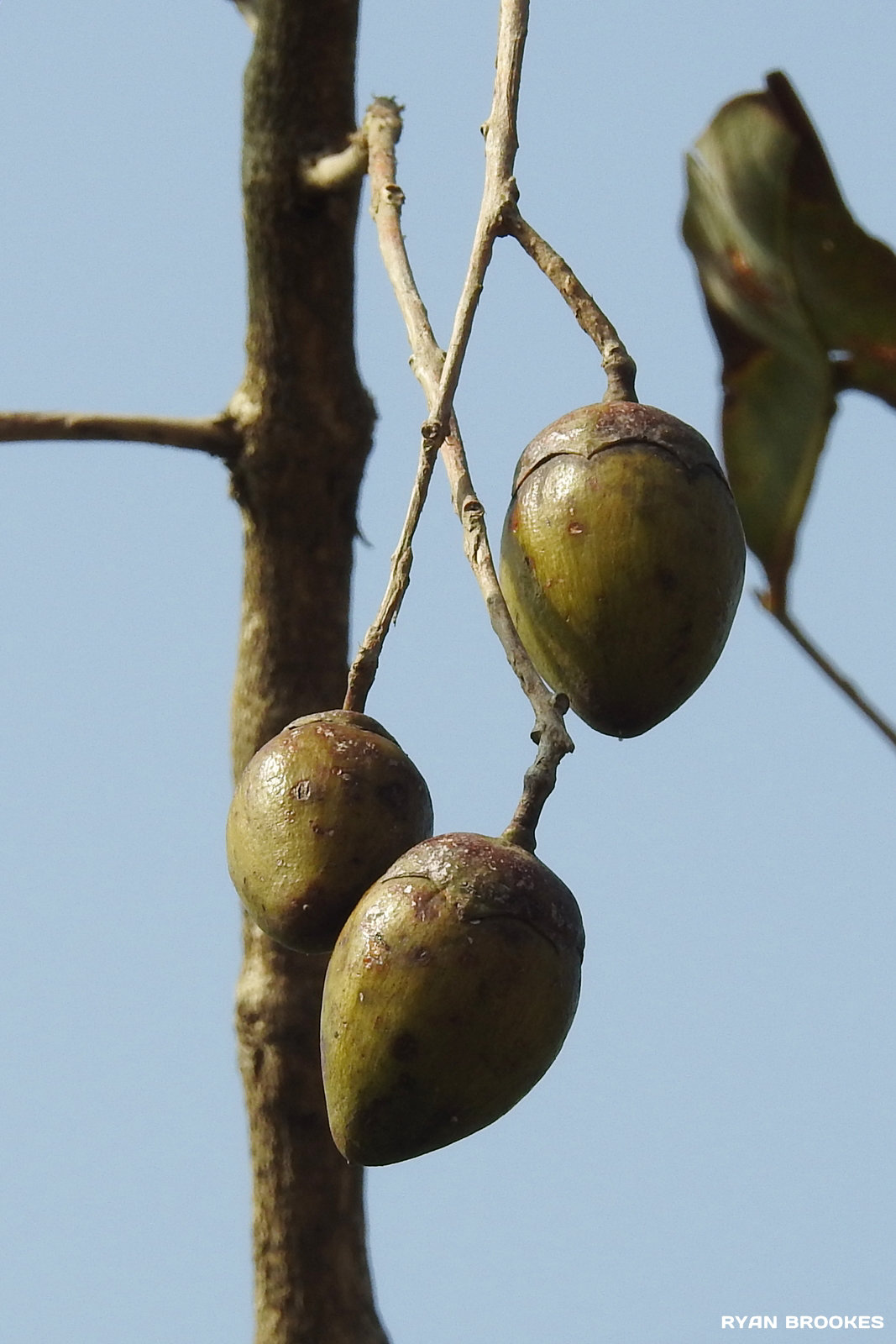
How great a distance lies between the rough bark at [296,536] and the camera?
5.85 feet

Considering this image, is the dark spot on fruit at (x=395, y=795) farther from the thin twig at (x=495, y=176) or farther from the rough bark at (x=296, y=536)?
the rough bark at (x=296, y=536)

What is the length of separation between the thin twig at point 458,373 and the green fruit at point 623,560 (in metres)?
0.04

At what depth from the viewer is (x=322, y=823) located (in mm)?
1021

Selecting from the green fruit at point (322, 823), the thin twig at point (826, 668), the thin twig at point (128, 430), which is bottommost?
the thin twig at point (826, 668)

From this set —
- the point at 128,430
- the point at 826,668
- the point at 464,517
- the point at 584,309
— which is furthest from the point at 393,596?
the point at 128,430

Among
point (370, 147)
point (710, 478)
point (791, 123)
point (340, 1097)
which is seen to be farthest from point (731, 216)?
point (370, 147)

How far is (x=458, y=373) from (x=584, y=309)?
13 centimetres

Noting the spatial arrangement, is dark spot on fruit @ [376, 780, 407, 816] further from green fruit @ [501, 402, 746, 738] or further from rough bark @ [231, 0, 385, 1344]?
rough bark @ [231, 0, 385, 1344]

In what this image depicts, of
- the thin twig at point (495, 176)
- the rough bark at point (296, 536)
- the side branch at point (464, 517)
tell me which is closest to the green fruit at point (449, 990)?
the side branch at point (464, 517)

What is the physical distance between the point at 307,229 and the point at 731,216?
3.72 ft

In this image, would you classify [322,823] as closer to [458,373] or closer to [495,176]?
[458,373]

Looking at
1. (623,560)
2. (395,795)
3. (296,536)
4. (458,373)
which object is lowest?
(395,795)

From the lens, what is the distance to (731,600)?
3.61 feet

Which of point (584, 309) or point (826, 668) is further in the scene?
point (584, 309)
